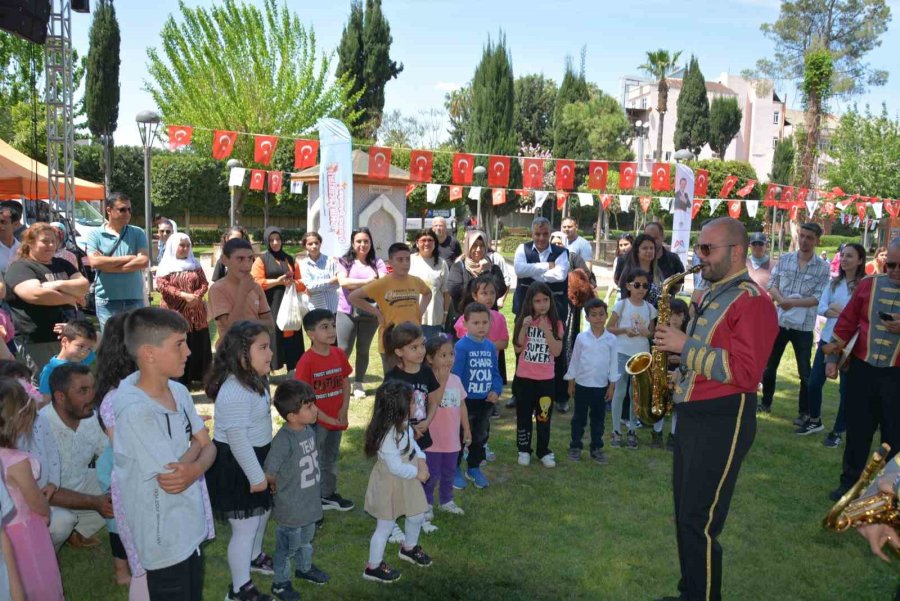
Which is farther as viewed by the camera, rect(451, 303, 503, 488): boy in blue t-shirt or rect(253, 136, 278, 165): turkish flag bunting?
rect(253, 136, 278, 165): turkish flag bunting

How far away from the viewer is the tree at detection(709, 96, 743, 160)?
56.0m

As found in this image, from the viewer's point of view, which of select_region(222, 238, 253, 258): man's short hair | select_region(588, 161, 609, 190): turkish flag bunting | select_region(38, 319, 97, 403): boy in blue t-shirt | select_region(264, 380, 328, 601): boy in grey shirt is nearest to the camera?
select_region(264, 380, 328, 601): boy in grey shirt

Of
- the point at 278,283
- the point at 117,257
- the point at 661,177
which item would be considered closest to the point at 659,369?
the point at 278,283

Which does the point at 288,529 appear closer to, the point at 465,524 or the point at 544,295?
the point at 465,524

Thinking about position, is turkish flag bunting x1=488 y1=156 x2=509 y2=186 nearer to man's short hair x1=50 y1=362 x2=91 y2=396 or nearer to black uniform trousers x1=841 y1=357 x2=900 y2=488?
black uniform trousers x1=841 y1=357 x2=900 y2=488

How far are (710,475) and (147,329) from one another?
9.02ft

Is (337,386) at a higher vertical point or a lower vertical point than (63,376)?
Answer: lower

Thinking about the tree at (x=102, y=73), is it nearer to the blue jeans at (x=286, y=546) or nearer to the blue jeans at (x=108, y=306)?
the blue jeans at (x=108, y=306)

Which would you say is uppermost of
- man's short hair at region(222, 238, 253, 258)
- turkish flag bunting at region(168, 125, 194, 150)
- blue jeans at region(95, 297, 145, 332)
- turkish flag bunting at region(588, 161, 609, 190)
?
turkish flag bunting at region(168, 125, 194, 150)

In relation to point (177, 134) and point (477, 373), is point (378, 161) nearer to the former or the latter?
point (177, 134)

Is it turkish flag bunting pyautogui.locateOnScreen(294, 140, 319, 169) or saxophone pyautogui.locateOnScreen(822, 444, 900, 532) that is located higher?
turkish flag bunting pyautogui.locateOnScreen(294, 140, 319, 169)

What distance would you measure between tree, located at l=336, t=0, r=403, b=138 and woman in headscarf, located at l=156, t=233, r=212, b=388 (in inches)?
1443

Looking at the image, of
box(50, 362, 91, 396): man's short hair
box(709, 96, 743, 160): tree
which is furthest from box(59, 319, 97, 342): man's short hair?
box(709, 96, 743, 160): tree

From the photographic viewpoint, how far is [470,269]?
7.37 metres
